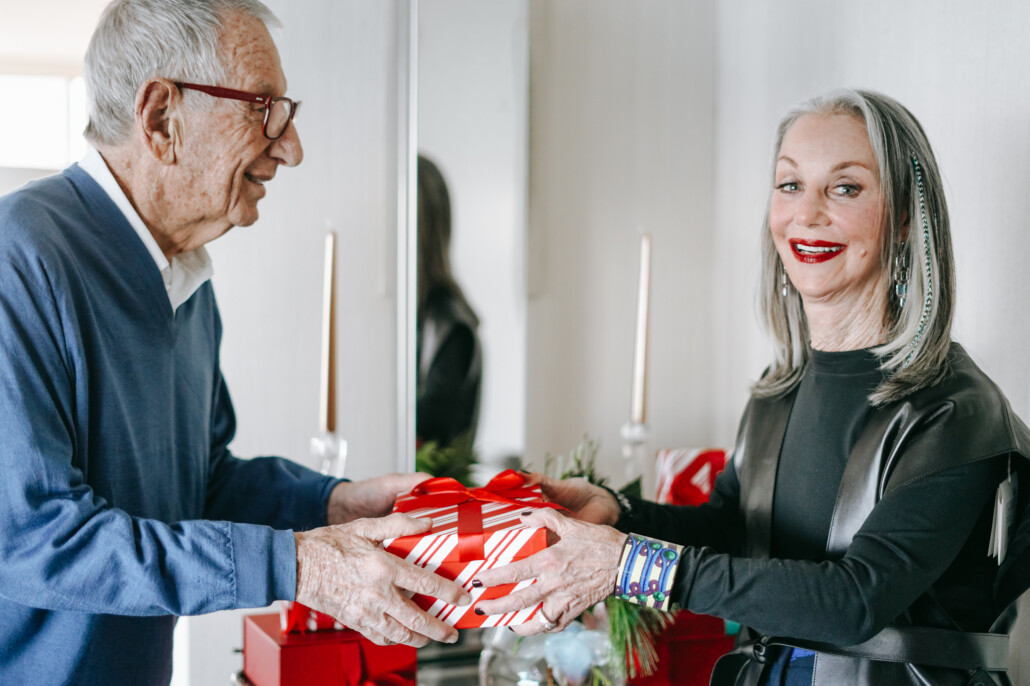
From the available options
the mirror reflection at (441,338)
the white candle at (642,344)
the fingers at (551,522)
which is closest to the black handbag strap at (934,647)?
the fingers at (551,522)

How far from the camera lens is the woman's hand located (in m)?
1.41

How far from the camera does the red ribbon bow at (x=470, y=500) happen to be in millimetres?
1098

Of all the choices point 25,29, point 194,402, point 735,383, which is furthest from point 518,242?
point 25,29

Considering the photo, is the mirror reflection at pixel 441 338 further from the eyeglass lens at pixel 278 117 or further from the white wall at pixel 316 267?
the eyeglass lens at pixel 278 117

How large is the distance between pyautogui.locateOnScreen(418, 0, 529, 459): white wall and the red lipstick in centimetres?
91

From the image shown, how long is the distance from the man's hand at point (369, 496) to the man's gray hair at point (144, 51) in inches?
24.4

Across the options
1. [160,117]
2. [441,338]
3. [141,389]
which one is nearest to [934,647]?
[141,389]

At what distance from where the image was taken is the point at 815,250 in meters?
1.25

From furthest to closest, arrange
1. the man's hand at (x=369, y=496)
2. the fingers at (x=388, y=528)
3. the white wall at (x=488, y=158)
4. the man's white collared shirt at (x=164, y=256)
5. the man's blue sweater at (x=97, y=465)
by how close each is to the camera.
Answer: the white wall at (x=488, y=158) < the man's hand at (x=369, y=496) < the man's white collared shirt at (x=164, y=256) < the fingers at (x=388, y=528) < the man's blue sweater at (x=97, y=465)

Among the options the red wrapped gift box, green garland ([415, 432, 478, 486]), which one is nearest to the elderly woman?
the red wrapped gift box

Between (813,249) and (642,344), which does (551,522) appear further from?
(642,344)

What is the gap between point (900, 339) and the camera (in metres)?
1.20

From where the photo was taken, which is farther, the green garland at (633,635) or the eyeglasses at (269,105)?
the green garland at (633,635)

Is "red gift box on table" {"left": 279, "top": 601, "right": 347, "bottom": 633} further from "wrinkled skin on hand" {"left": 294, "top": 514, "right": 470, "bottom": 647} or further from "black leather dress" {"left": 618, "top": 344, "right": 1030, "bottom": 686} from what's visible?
"black leather dress" {"left": 618, "top": 344, "right": 1030, "bottom": 686}
